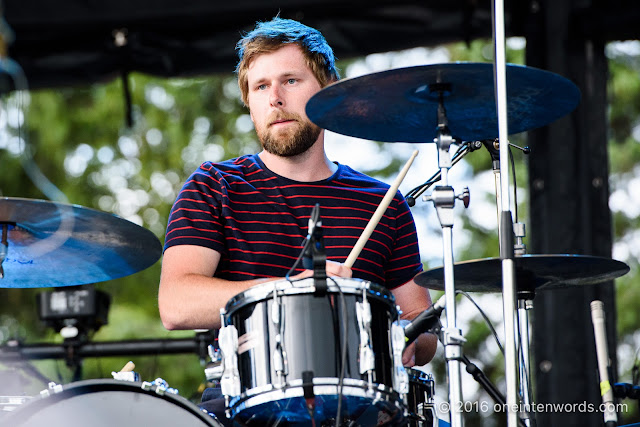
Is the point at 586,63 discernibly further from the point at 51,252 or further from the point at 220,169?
the point at 51,252

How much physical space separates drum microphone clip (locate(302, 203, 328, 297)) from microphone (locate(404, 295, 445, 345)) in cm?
30

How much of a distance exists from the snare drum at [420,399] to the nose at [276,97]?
94cm

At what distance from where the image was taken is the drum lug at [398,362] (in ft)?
6.98

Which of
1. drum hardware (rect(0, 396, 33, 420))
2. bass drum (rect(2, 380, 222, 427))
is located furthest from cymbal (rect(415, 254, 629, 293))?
drum hardware (rect(0, 396, 33, 420))

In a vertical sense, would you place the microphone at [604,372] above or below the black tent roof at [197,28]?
below

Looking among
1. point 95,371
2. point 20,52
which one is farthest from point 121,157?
point 20,52

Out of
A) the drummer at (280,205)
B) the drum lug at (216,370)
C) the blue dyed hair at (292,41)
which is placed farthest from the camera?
the blue dyed hair at (292,41)

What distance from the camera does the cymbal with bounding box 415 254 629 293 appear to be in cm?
239

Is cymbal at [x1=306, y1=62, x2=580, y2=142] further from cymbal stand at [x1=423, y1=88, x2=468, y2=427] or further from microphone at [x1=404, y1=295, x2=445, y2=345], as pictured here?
microphone at [x1=404, y1=295, x2=445, y2=345]

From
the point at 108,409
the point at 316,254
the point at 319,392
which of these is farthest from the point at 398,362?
the point at 108,409

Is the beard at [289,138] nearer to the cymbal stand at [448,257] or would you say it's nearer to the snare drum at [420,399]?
the cymbal stand at [448,257]

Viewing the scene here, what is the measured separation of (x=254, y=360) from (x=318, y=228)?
35cm

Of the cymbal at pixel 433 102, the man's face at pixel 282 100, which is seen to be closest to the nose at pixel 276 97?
the man's face at pixel 282 100

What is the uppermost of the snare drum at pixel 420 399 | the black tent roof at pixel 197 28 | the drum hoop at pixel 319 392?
the black tent roof at pixel 197 28
